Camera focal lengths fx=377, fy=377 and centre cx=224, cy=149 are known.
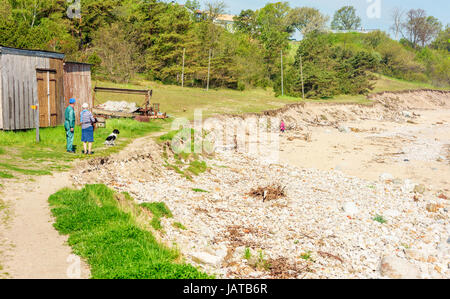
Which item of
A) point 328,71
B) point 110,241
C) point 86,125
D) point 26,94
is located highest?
point 328,71

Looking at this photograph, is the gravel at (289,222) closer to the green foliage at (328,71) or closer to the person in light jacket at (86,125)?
the person in light jacket at (86,125)

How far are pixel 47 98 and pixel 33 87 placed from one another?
119 cm

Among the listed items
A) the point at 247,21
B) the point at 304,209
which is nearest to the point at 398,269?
the point at 304,209

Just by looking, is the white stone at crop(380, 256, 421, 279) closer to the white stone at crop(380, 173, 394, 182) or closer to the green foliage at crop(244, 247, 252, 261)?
the green foliage at crop(244, 247, 252, 261)

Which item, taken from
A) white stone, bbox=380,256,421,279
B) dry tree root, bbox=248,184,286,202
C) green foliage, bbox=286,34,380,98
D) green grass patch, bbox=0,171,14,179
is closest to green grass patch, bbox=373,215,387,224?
dry tree root, bbox=248,184,286,202

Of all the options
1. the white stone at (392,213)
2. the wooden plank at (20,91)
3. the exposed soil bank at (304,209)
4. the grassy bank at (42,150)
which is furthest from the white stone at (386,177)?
the wooden plank at (20,91)

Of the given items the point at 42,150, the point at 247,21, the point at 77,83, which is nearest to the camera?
the point at 42,150

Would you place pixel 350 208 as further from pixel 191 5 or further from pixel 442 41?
pixel 442 41

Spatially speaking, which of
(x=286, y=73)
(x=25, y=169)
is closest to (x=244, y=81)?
(x=286, y=73)

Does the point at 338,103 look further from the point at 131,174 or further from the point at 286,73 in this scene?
the point at 131,174

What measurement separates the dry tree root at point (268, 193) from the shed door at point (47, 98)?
10378 mm

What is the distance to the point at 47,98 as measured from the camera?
18.1 m

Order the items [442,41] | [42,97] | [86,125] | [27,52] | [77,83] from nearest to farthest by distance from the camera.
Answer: [86,125] < [27,52] < [42,97] < [77,83] < [442,41]

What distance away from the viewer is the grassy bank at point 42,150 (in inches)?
467
